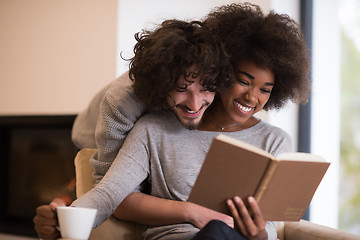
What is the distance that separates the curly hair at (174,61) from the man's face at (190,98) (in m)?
0.02

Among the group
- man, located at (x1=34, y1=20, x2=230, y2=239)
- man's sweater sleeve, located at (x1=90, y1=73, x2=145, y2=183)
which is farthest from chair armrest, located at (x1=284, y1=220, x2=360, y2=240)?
man's sweater sleeve, located at (x1=90, y1=73, x2=145, y2=183)

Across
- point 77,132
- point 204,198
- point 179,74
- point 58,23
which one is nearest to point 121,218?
point 204,198

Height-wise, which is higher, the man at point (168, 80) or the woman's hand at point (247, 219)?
the man at point (168, 80)

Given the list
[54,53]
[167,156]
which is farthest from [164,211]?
[54,53]

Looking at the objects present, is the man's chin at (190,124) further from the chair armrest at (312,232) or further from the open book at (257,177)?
the chair armrest at (312,232)

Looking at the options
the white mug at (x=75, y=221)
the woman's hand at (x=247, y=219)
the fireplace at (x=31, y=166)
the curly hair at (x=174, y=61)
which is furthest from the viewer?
the fireplace at (x=31, y=166)

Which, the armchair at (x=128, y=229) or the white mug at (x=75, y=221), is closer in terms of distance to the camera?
the white mug at (x=75, y=221)

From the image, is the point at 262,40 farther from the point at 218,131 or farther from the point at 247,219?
the point at 247,219

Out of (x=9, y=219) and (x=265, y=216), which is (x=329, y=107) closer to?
(x=265, y=216)

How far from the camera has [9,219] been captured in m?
4.06

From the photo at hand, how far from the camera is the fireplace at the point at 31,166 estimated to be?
3738 mm

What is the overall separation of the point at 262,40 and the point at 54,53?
2321mm

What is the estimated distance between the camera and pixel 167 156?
1.60 metres

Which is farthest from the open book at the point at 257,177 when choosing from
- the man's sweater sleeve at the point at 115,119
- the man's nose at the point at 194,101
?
the man's sweater sleeve at the point at 115,119
